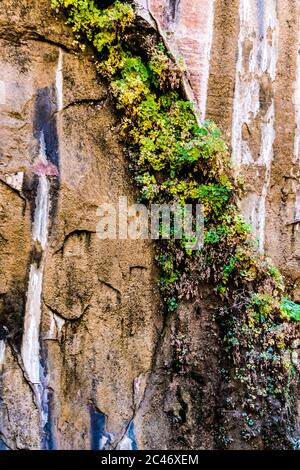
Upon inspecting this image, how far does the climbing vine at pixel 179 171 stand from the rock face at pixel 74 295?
0.17m

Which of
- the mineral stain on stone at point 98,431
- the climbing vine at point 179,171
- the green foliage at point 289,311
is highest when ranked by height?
the climbing vine at point 179,171

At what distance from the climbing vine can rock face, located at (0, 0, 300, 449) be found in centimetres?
17

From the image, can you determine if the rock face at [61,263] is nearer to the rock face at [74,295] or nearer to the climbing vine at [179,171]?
the rock face at [74,295]

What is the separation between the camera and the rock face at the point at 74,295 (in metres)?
4.38

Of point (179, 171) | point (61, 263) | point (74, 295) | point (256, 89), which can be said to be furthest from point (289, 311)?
point (256, 89)

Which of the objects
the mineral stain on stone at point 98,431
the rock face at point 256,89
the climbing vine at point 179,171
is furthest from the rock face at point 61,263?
the rock face at point 256,89

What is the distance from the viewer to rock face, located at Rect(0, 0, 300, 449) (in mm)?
4375

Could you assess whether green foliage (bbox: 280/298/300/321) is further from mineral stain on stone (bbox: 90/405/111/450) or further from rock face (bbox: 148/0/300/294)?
mineral stain on stone (bbox: 90/405/111/450)

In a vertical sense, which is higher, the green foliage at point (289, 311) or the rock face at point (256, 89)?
the rock face at point (256, 89)

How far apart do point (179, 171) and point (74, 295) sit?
5.75 feet

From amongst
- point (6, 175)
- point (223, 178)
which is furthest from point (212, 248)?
point (6, 175)

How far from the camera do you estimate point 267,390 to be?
4.30 metres

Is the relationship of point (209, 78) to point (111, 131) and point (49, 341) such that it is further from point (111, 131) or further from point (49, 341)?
point (49, 341)

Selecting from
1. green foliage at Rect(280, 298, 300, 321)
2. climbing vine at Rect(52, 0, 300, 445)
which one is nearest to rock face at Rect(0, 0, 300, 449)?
climbing vine at Rect(52, 0, 300, 445)
